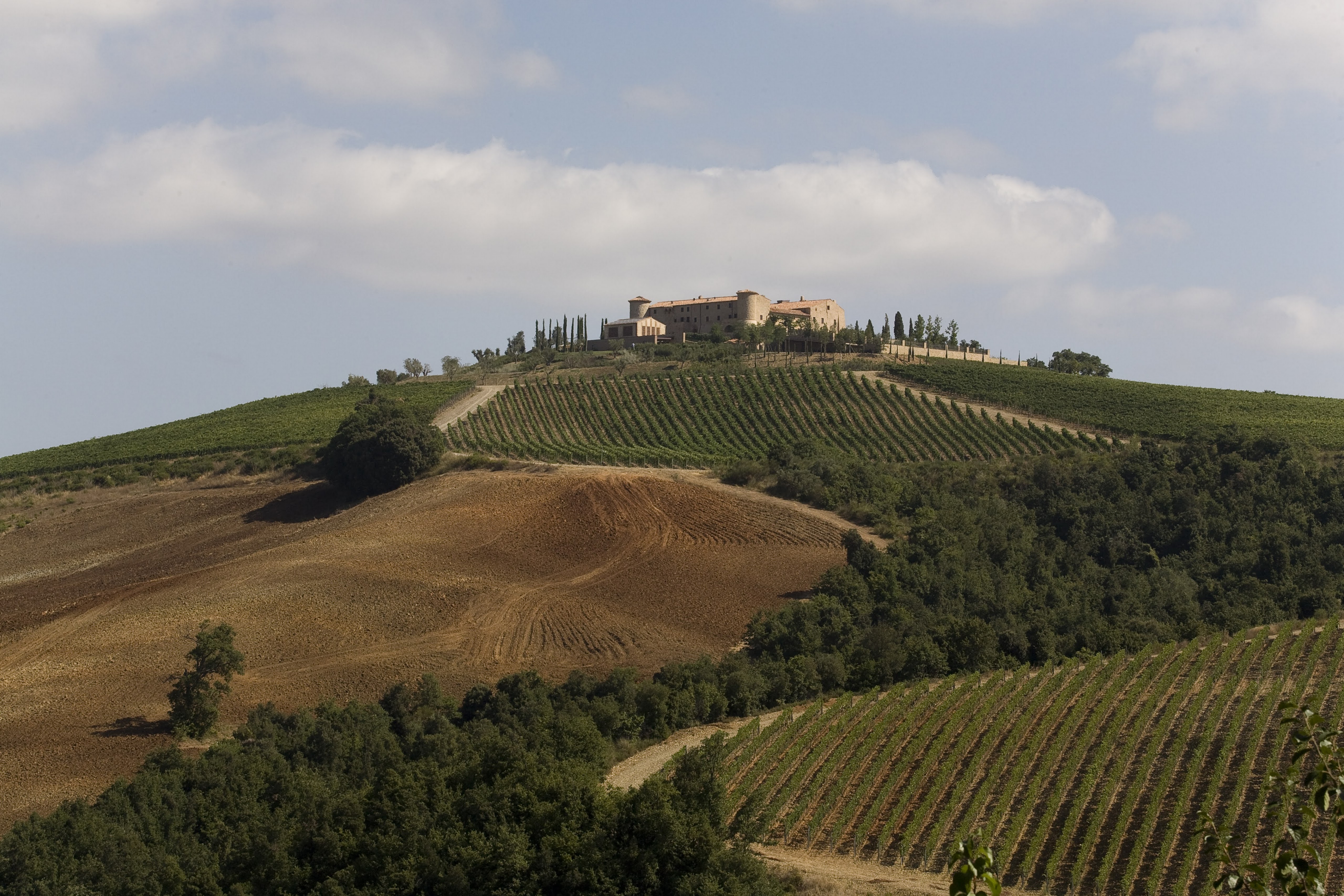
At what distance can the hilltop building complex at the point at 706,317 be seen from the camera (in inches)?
4208

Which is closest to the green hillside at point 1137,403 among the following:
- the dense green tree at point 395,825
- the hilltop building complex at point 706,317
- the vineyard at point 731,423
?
the vineyard at point 731,423

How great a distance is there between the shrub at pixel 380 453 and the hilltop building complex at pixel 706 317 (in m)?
42.3

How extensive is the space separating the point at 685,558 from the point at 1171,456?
92.5ft

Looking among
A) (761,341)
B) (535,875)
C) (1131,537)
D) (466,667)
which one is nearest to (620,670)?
(466,667)

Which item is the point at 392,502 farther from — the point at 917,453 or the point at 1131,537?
the point at 1131,537

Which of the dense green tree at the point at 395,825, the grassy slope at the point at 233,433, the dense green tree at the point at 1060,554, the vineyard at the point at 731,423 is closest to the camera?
the dense green tree at the point at 395,825

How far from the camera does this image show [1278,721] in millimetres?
30422

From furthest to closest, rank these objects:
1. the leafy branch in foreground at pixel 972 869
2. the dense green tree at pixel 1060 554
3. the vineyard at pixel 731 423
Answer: the vineyard at pixel 731 423 → the dense green tree at pixel 1060 554 → the leafy branch in foreground at pixel 972 869

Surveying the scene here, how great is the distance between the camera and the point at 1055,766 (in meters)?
29.6

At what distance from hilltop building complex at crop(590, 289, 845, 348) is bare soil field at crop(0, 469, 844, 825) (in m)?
45.9

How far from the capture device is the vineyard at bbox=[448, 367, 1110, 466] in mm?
68438

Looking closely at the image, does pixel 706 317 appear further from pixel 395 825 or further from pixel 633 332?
pixel 395 825

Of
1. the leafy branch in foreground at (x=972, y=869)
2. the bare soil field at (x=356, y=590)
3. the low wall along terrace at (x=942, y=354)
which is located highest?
the low wall along terrace at (x=942, y=354)

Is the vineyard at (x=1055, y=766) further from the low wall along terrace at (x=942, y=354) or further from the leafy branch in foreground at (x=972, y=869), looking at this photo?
the low wall along terrace at (x=942, y=354)
